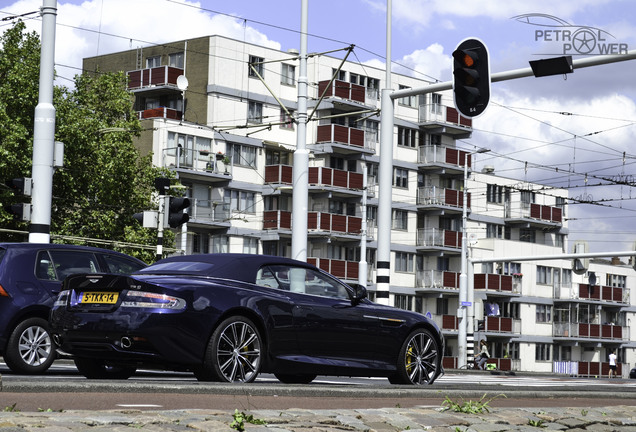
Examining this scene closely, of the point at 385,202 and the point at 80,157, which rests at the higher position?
the point at 80,157

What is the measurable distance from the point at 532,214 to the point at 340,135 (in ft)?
70.7

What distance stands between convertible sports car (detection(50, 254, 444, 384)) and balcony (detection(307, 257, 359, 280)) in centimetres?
5410

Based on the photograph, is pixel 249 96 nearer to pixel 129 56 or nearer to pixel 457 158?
pixel 129 56

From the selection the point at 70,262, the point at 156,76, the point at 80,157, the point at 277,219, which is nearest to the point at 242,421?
the point at 70,262

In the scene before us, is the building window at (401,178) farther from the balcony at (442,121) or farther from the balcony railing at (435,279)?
the balcony railing at (435,279)

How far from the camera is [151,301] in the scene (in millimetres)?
11672

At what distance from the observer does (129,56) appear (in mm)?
71625

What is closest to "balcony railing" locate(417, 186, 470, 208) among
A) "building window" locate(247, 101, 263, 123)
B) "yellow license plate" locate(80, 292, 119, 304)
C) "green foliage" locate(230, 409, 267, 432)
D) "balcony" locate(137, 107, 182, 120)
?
"building window" locate(247, 101, 263, 123)

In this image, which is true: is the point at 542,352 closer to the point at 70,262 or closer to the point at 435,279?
the point at 435,279

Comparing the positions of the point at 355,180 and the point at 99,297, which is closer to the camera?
the point at 99,297

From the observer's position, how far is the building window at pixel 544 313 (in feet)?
284

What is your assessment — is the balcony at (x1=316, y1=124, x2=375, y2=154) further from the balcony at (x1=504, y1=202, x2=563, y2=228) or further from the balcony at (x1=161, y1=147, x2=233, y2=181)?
the balcony at (x1=504, y1=202, x2=563, y2=228)

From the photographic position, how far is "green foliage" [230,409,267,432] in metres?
6.61

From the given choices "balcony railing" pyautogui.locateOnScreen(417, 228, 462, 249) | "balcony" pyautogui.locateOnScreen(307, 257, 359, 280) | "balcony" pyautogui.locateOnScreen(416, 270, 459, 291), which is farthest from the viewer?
"balcony railing" pyautogui.locateOnScreen(417, 228, 462, 249)
